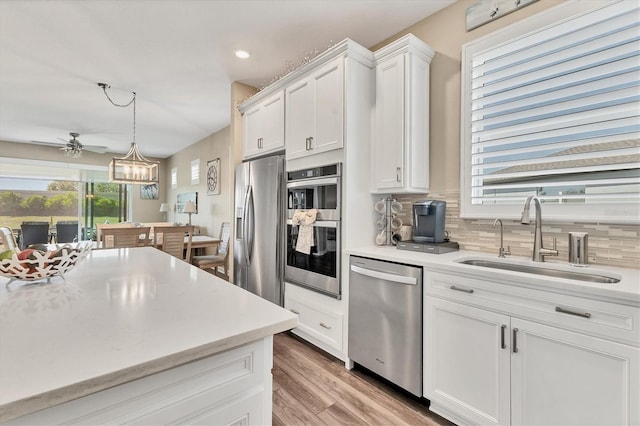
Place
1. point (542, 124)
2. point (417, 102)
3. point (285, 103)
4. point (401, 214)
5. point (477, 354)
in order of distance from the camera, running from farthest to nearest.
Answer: point (285, 103) < point (401, 214) < point (417, 102) < point (542, 124) < point (477, 354)

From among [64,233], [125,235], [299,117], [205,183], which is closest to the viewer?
[299,117]

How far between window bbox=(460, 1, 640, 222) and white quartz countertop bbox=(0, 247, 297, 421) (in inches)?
71.9

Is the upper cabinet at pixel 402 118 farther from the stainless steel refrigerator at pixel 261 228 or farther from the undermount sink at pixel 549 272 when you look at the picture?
the stainless steel refrigerator at pixel 261 228

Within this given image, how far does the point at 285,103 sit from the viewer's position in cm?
296

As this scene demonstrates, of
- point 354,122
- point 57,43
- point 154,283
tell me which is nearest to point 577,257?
point 354,122

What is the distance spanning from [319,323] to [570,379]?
1.64 m

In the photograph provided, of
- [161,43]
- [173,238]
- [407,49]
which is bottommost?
[173,238]

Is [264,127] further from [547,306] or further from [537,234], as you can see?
[547,306]

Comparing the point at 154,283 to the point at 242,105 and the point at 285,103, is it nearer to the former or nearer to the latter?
the point at 285,103

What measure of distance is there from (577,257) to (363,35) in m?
2.41

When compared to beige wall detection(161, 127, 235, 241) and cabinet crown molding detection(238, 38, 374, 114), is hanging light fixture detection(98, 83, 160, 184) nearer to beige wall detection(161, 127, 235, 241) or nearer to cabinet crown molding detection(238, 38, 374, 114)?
beige wall detection(161, 127, 235, 241)

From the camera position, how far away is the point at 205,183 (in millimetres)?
6414

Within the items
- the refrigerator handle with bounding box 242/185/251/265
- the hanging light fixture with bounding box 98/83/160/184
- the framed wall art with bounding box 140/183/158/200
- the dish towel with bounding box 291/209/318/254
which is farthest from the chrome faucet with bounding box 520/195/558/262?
the framed wall art with bounding box 140/183/158/200

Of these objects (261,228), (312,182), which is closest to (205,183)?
(261,228)
